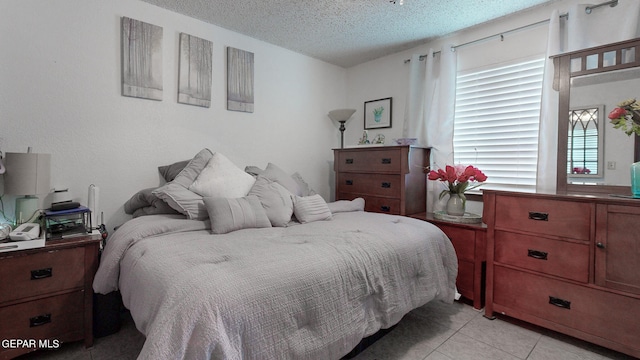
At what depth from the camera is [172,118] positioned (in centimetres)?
258

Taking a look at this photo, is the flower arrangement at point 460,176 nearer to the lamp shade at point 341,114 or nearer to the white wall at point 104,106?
the lamp shade at point 341,114

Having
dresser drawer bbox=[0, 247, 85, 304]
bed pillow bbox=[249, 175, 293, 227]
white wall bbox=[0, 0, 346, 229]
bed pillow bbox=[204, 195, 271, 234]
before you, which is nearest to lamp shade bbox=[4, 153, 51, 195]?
white wall bbox=[0, 0, 346, 229]

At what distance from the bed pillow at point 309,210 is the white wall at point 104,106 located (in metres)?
1.00

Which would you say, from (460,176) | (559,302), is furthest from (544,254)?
(460,176)

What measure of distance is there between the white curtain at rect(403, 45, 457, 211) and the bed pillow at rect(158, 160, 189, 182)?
2.35m

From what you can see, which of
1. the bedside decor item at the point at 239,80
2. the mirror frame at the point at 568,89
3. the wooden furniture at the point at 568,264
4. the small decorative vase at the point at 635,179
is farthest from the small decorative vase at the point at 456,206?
the bedside decor item at the point at 239,80

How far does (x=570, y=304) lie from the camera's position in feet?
6.14

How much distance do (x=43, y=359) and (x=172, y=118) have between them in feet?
6.00

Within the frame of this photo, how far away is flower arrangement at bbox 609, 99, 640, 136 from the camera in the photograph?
5.78 feet

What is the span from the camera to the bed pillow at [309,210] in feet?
7.51

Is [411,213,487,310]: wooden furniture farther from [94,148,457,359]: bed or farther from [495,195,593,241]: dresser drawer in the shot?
[94,148,457,359]: bed

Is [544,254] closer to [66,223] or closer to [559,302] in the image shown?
[559,302]

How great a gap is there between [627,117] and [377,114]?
2192mm

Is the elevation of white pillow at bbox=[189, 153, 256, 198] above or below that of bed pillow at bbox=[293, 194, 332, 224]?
above
